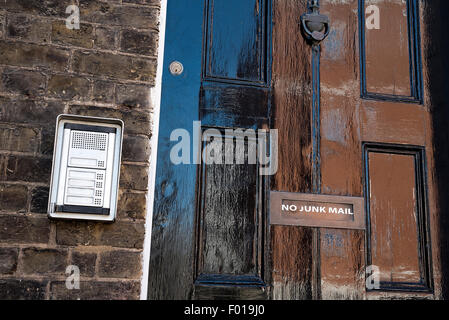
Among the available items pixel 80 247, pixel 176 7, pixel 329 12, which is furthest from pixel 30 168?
pixel 329 12

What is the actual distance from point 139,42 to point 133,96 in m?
0.26

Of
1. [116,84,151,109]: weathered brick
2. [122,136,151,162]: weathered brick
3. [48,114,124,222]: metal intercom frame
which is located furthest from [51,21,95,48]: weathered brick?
[122,136,151,162]: weathered brick

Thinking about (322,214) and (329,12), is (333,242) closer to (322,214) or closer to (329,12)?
(322,214)

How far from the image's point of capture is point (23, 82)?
99.0 inches

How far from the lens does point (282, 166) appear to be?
2754 mm

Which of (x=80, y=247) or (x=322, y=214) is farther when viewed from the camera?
(x=322, y=214)

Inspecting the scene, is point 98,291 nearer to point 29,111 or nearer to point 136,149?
point 136,149

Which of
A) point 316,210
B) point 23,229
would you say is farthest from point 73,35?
point 316,210

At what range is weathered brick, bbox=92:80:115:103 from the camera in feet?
8.40

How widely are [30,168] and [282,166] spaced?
3.68ft

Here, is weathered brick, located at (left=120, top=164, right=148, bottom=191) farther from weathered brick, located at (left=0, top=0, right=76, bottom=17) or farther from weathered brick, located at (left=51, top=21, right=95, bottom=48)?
weathered brick, located at (left=0, top=0, right=76, bottom=17)

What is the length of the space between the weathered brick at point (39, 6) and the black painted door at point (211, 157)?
50 centimetres

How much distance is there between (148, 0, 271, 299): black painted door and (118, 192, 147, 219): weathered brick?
9 centimetres

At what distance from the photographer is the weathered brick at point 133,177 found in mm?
2500
